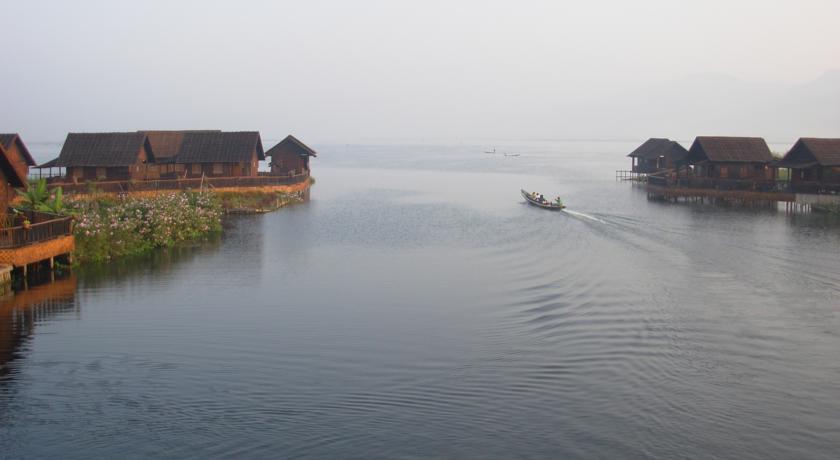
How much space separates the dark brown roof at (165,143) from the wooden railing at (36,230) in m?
29.9

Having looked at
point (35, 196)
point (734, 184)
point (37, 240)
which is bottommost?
point (37, 240)

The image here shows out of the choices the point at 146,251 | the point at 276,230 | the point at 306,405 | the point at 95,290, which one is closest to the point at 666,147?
Answer: the point at 276,230

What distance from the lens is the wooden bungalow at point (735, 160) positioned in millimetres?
67125

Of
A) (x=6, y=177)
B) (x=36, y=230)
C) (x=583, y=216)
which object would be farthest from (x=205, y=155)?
(x=36, y=230)

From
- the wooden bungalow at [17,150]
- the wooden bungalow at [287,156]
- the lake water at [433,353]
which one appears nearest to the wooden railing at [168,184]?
the wooden bungalow at [17,150]

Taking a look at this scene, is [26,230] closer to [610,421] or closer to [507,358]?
[507,358]

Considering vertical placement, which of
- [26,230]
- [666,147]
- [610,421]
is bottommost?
[610,421]

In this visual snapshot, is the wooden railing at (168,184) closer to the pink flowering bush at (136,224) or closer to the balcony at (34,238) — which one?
the pink flowering bush at (136,224)

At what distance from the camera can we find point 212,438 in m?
15.6

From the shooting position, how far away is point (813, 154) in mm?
59812

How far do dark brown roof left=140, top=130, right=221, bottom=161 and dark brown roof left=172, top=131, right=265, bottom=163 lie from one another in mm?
817

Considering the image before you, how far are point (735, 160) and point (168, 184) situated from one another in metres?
45.3

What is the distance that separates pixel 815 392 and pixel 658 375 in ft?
11.5

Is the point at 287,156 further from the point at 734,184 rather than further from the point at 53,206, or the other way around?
the point at 53,206
